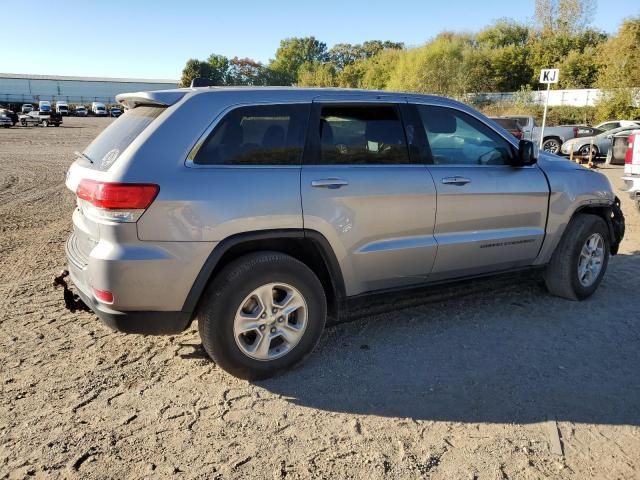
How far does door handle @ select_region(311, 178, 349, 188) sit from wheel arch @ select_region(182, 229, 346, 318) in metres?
0.31

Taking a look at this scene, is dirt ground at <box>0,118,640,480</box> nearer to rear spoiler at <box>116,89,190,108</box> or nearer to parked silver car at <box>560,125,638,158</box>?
rear spoiler at <box>116,89,190,108</box>

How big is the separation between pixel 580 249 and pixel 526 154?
1.14 meters

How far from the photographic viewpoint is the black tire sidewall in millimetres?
4691

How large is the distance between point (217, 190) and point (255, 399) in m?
1.31

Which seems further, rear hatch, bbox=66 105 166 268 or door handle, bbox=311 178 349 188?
door handle, bbox=311 178 349 188

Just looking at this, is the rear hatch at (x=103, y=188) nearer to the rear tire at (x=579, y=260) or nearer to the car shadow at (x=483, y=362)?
the car shadow at (x=483, y=362)

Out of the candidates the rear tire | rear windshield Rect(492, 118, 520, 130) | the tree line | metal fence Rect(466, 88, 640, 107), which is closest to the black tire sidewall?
the rear tire

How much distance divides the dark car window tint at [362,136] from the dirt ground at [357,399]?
134 cm

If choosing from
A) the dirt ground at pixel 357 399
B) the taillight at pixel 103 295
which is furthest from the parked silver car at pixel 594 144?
the taillight at pixel 103 295

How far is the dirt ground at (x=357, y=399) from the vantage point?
2.63m

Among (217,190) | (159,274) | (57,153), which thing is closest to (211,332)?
(159,274)

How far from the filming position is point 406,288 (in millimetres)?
3910

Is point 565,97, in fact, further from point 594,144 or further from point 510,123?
point 594,144

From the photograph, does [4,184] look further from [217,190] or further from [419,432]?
[419,432]
